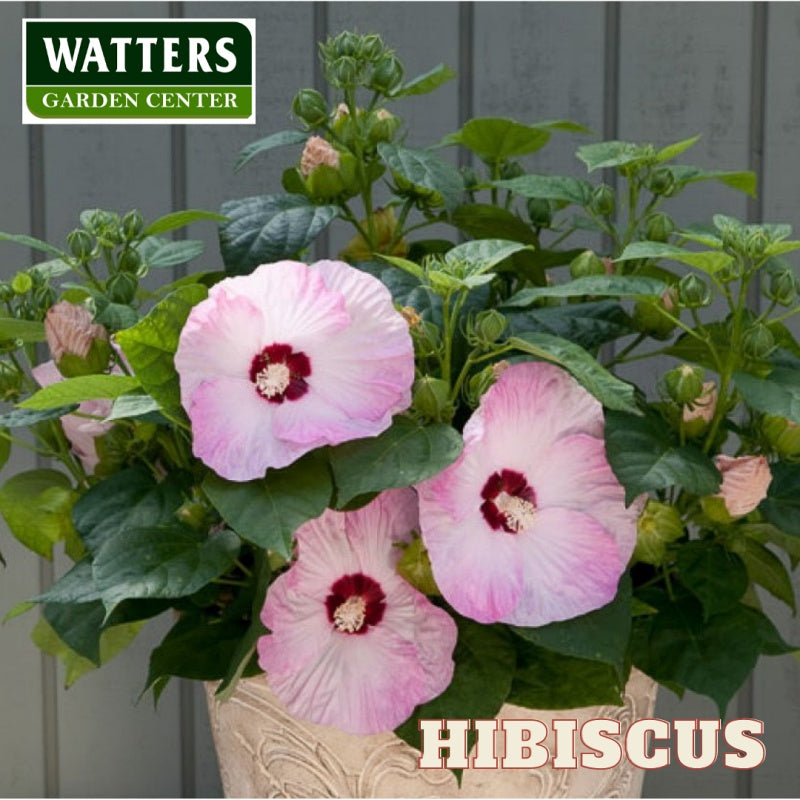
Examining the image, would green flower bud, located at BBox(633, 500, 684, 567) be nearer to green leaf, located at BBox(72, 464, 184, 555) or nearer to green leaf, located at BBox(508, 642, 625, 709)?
green leaf, located at BBox(508, 642, 625, 709)

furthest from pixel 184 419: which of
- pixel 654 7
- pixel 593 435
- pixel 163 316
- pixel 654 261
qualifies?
pixel 654 7


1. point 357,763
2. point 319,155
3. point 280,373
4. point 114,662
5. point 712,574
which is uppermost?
point 319,155

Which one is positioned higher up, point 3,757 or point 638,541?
point 638,541

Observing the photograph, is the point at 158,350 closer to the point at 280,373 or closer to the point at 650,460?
the point at 280,373

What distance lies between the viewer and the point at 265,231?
2.39 feet

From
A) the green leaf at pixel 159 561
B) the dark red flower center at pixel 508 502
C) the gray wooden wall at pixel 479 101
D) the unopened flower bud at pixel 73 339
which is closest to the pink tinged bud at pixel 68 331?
the unopened flower bud at pixel 73 339

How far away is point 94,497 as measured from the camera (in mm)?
682

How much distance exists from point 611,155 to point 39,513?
1.22 ft

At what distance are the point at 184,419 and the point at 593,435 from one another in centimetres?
19

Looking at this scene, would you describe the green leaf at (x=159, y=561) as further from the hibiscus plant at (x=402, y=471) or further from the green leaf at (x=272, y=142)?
the green leaf at (x=272, y=142)

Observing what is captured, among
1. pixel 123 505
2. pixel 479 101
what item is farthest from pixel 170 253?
pixel 479 101

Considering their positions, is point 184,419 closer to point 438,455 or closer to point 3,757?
point 438,455

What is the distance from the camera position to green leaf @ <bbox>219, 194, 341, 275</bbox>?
722 mm

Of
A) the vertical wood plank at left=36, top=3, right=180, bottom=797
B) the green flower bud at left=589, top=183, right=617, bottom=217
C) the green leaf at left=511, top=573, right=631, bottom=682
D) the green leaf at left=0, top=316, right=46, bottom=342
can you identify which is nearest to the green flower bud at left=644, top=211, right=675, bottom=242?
→ the green flower bud at left=589, top=183, right=617, bottom=217
